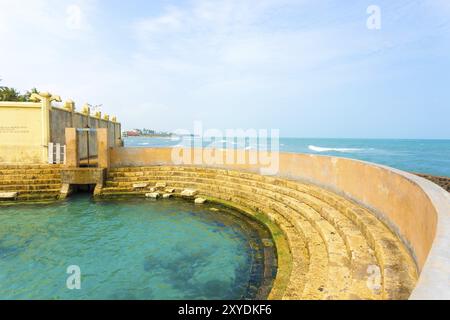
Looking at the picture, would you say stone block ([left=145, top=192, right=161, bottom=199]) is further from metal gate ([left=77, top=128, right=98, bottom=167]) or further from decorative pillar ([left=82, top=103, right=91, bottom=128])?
decorative pillar ([left=82, top=103, right=91, bottom=128])

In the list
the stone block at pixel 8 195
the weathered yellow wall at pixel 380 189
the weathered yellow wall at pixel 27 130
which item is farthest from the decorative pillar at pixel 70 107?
the weathered yellow wall at pixel 380 189

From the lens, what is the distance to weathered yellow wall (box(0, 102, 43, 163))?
37.5 feet

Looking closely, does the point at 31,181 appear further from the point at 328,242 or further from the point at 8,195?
the point at 328,242

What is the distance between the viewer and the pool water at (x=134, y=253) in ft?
14.1

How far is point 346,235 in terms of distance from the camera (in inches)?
177

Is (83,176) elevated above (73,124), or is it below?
below

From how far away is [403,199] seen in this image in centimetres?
403

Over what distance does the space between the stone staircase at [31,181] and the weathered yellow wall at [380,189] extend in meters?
8.49

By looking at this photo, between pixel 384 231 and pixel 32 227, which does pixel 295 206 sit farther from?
pixel 32 227

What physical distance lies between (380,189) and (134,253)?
5.61 m

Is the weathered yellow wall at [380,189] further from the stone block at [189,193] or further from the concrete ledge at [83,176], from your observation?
the concrete ledge at [83,176]

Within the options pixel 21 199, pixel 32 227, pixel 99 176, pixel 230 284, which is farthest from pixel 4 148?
pixel 230 284

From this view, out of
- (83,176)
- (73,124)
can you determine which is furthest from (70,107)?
(83,176)

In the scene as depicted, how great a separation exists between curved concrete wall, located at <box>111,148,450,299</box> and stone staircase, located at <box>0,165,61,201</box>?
978cm
